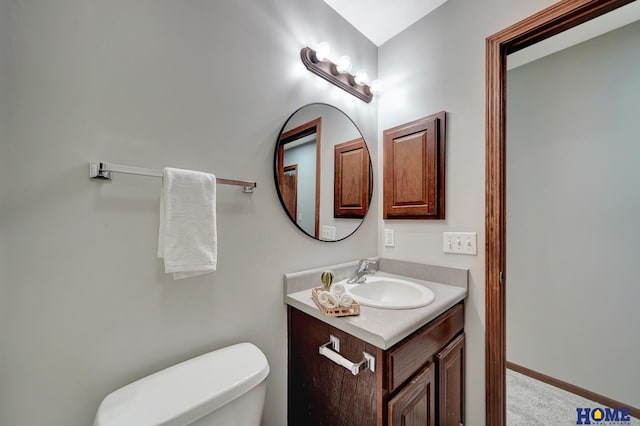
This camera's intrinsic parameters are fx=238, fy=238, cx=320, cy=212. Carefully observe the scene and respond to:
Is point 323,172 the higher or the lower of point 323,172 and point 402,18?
the lower

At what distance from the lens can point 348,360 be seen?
89 cm

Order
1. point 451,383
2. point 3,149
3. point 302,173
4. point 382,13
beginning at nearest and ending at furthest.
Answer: point 3,149 < point 451,383 < point 302,173 < point 382,13

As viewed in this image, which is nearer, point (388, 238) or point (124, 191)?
point (124, 191)

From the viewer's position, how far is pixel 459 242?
51.9 inches

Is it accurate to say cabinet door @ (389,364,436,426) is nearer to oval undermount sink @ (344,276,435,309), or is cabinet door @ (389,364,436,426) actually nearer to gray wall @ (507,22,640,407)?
oval undermount sink @ (344,276,435,309)

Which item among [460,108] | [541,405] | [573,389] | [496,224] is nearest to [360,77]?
[460,108]

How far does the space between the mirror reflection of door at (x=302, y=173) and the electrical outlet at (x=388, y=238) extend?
585mm

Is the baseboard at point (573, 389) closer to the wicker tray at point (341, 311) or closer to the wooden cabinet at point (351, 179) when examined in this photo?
the wooden cabinet at point (351, 179)

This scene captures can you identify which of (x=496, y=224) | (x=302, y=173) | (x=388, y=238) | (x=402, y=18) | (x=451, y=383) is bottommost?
(x=451, y=383)

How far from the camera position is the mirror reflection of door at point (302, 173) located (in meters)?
1.18

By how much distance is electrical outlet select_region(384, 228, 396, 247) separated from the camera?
1.64m

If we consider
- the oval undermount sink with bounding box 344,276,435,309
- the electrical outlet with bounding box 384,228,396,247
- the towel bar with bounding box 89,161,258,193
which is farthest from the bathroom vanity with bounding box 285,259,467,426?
the towel bar with bounding box 89,161,258,193

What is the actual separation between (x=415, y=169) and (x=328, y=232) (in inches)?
26.5

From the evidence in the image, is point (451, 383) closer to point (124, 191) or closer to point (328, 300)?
point (328, 300)
